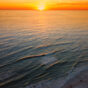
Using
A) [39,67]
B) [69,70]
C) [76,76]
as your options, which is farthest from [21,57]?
[76,76]

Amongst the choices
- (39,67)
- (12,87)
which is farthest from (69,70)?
(12,87)

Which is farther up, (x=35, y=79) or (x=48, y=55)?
(x=48, y=55)


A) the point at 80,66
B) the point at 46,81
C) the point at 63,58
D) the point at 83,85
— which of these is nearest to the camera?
the point at 83,85

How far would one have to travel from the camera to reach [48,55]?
14.3m

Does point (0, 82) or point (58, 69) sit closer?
point (0, 82)

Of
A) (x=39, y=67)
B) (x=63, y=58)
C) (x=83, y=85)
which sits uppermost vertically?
(x=63, y=58)

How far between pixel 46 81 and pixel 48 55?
552cm

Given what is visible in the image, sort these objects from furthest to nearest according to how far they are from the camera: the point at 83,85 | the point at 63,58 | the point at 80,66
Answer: the point at 63,58 → the point at 80,66 → the point at 83,85

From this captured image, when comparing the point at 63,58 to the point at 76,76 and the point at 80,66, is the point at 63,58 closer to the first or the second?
the point at 80,66

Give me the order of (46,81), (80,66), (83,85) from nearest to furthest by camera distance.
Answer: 1. (83,85)
2. (46,81)
3. (80,66)

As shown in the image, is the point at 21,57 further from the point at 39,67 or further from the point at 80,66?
the point at 80,66

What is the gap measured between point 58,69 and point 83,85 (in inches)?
129

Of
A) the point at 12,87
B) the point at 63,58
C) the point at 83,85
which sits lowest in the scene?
the point at 83,85

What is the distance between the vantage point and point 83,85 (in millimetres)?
8289
